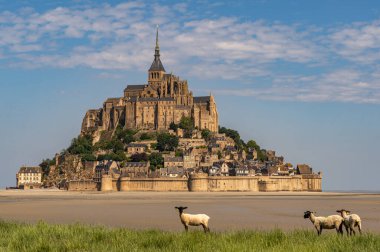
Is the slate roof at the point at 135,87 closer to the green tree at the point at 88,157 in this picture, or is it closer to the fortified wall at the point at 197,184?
the green tree at the point at 88,157

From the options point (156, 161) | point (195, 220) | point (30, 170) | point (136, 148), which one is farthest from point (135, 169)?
point (195, 220)

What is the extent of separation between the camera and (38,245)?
623 inches

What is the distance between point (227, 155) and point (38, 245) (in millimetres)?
92497

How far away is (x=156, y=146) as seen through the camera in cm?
10962

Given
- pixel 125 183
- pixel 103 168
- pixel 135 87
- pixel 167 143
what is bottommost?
pixel 125 183

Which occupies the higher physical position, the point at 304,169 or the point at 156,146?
the point at 156,146

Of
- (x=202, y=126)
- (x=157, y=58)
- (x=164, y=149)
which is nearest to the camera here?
(x=164, y=149)

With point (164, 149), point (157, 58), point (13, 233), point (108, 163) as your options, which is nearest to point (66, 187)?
point (108, 163)

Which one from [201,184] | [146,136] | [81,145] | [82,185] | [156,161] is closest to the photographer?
[201,184]

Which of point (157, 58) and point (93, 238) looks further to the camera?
point (157, 58)

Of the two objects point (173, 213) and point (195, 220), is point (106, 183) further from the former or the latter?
point (195, 220)

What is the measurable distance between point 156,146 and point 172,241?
93.7 m

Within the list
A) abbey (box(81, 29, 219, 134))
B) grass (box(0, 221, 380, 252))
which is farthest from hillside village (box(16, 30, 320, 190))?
grass (box(0, 221, 380, 252))

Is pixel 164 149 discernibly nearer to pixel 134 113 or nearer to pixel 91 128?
pixel 134 113
